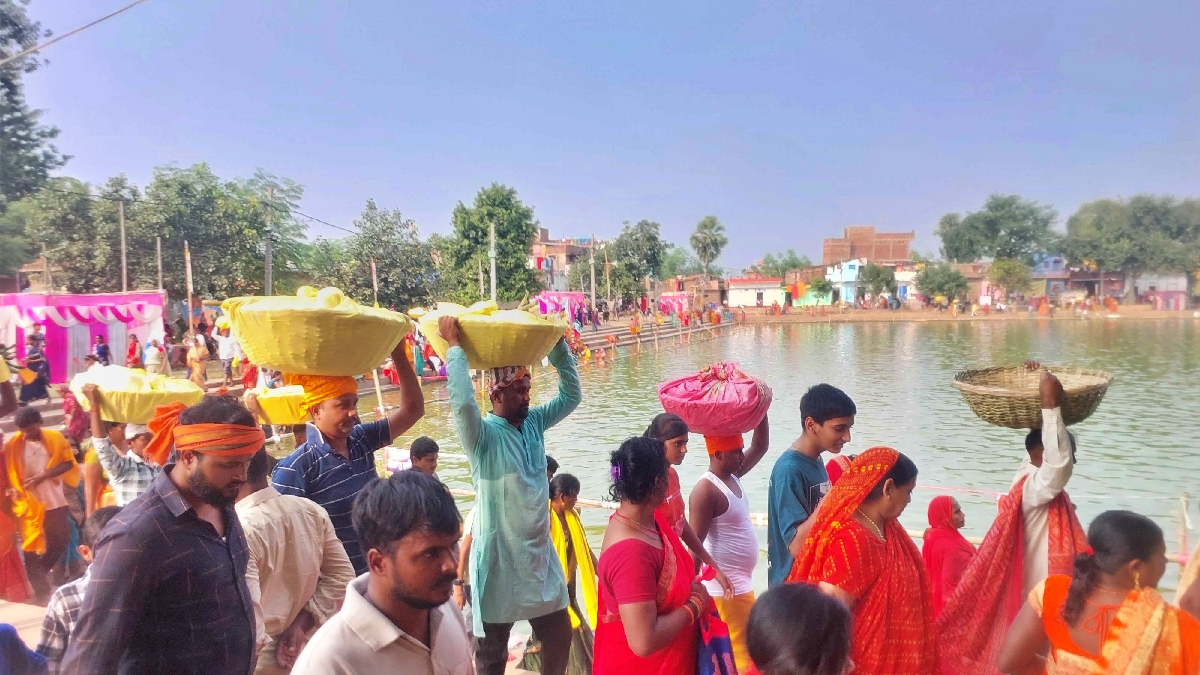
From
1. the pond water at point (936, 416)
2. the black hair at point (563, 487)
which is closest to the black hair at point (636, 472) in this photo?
the black hair at point (563, 487)

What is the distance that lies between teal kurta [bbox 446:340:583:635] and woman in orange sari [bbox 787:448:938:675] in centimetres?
122

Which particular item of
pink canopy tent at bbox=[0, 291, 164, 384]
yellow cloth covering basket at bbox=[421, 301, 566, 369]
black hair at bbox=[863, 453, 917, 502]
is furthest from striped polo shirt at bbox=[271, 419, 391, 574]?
pink canopy tent at bbox=[0, 291, 164, 384]

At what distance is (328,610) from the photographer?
3025 mm

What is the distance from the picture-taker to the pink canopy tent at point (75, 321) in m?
18.0

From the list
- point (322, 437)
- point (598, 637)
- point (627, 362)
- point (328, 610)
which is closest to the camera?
point (598, 637)

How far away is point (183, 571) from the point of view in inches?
87.4

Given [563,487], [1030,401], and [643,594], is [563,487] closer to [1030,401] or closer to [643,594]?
[643,594]

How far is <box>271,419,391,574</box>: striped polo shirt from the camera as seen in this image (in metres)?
3.21

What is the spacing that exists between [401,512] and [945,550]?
125 inches

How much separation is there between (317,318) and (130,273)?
94.0ft

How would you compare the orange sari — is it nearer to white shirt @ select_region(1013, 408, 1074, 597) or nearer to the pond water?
white shirt @ select_region(1013, 408, 1074, 597)

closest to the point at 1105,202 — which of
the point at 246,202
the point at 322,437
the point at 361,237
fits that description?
the point at 361,237

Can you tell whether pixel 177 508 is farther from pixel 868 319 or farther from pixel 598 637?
pixel 868 319

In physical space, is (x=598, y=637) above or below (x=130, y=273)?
below
